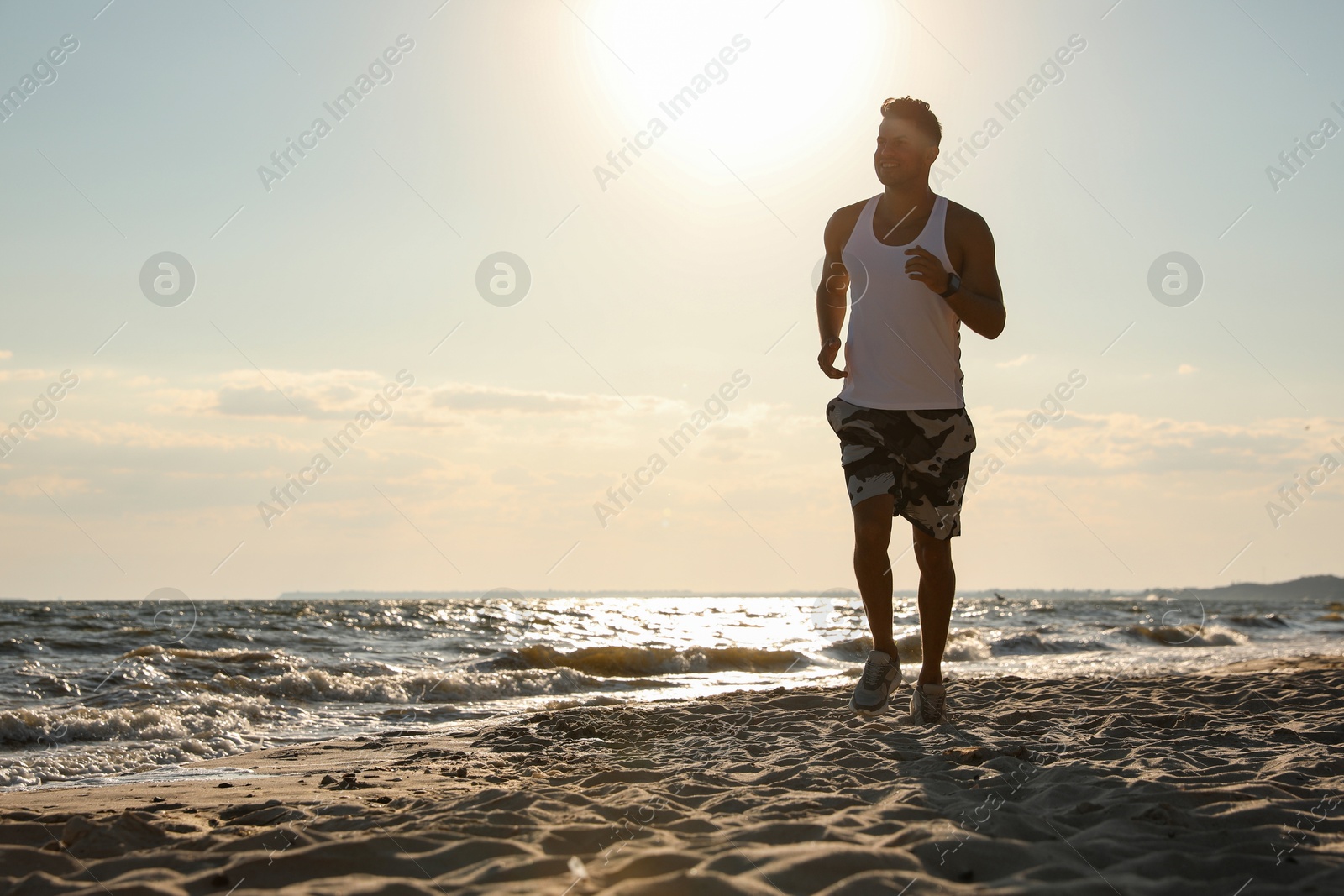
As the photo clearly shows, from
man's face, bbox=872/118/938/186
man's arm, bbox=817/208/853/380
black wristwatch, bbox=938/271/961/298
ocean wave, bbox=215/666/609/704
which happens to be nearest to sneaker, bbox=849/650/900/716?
man's arm, bbox=817/208/853/380

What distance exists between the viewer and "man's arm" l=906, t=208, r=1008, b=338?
3.43 meters

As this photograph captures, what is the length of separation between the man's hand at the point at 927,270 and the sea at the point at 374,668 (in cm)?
316

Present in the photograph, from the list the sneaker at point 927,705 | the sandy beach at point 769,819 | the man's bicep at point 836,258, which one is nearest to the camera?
the sandy beach at point 769,819

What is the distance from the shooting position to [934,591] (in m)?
3.76

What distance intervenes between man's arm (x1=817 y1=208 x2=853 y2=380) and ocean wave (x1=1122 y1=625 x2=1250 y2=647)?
593 inches

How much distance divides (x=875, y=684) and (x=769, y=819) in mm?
1560

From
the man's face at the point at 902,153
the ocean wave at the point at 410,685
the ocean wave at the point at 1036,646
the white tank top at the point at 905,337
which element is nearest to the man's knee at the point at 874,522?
the white tank top at the point at 905,337

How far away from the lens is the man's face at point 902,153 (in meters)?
3.75

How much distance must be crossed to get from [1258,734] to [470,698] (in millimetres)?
6290

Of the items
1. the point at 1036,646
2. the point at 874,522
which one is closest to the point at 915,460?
the point at 874,522

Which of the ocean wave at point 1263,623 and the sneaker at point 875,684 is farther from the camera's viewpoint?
the ocean wave at point 1263,623

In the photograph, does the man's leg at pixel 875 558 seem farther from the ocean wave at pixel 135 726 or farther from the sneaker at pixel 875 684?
the ocean wave at pixel 135 726

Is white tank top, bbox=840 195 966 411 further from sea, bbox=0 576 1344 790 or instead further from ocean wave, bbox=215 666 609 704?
ocean wave, bbox=215 666 609 704

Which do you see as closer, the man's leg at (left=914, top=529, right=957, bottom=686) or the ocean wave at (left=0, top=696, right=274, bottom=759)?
the man's leg at (left=914, top=529, right=957, bottom=686)
